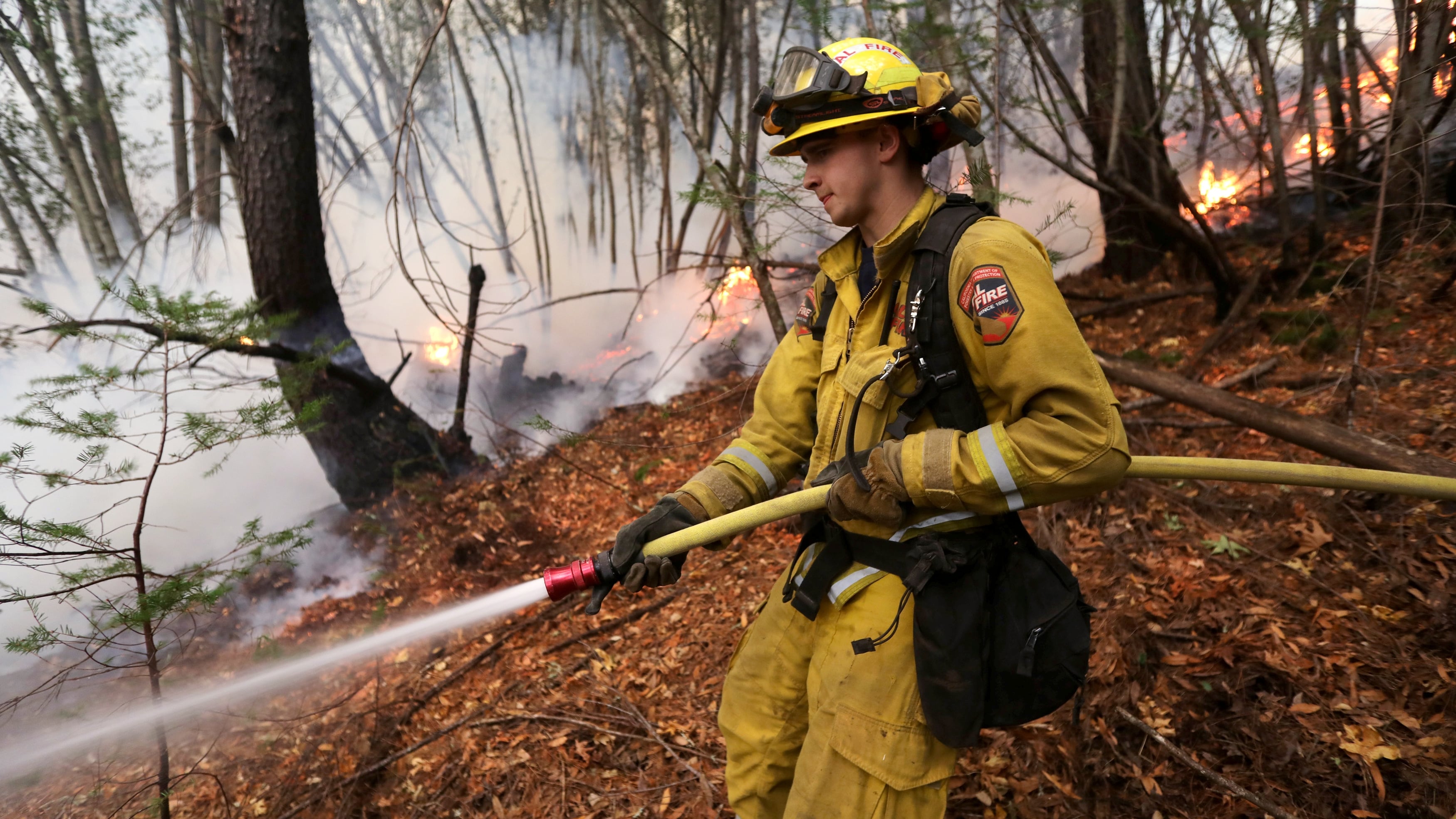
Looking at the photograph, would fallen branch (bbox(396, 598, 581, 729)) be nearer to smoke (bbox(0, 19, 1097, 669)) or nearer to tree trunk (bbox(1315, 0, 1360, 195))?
smoke (bbox(0, 19, 1097, 669))

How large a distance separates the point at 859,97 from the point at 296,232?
594 cm

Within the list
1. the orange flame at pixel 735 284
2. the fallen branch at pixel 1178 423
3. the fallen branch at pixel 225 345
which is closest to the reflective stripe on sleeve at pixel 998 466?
the fallen branch at pixel 225 345

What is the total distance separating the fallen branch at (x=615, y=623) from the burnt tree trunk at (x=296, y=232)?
2.89m

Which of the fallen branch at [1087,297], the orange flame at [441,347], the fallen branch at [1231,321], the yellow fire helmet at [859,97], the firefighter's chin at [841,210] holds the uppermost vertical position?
the yellow fire helmet at [859,97]

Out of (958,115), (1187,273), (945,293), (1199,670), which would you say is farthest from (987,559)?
(1187,273)

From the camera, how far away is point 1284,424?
402 cm

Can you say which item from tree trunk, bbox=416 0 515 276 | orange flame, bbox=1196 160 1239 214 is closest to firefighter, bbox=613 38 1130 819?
tree trunk, bbox=416 0 515 276

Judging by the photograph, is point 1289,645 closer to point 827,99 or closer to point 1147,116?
point 827,99

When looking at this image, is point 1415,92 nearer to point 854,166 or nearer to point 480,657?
point 854,166

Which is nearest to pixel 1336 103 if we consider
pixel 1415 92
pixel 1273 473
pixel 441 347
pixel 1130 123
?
pixel 1130 123

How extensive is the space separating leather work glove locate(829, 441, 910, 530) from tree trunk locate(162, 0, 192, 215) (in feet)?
22.7

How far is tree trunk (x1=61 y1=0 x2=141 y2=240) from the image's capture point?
5664 millimetres

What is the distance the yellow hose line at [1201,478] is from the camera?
7.00 feet

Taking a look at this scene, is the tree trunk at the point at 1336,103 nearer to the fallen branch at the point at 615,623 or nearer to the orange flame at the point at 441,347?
the fallen branch at the point at 615,623
